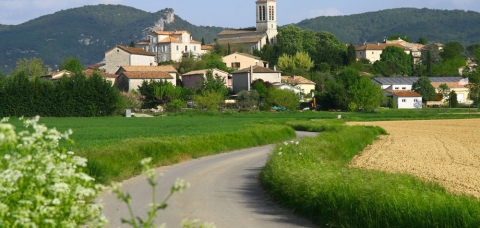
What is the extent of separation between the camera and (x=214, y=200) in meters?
18.7

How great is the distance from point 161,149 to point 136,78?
298 feet

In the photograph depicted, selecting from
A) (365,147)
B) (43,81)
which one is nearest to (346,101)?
(43,81)

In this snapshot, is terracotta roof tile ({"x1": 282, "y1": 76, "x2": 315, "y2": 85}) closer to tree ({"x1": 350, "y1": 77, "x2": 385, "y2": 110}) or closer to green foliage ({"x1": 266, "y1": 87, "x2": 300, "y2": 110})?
green foliage ({"x1": 266, "y1": 87, "x2": 300, "y2": 110})

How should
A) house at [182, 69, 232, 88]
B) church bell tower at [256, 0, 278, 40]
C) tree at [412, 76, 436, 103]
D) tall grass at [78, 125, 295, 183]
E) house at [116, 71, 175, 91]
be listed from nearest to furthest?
tall grass at [78, 125, 295, 183]
house at [116, 71, 175, 91]
house at [182, 69, 232, 88]
tree at [412, 76, 436, 103]
church bell tower at [256, 0, 278, 40]

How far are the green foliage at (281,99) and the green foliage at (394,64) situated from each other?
7175 cm

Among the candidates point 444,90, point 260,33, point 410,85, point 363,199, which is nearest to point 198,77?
point 410,85

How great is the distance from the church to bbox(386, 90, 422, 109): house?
221ft

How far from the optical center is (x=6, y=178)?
6.66 metres

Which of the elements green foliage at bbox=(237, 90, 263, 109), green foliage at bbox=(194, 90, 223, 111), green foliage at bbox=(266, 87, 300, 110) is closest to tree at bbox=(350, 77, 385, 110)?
green foliage at bbox=(266, 87, 300, 110)

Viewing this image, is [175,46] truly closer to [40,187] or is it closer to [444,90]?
[444,90]

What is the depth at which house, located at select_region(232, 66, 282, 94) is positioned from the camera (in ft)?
410

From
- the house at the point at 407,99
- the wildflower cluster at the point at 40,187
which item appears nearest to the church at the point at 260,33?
the house at the point at 407,99

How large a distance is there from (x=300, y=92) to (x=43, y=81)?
44.6 m

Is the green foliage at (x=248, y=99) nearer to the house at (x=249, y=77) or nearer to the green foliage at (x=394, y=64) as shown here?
the house at (x=249, y=77)
